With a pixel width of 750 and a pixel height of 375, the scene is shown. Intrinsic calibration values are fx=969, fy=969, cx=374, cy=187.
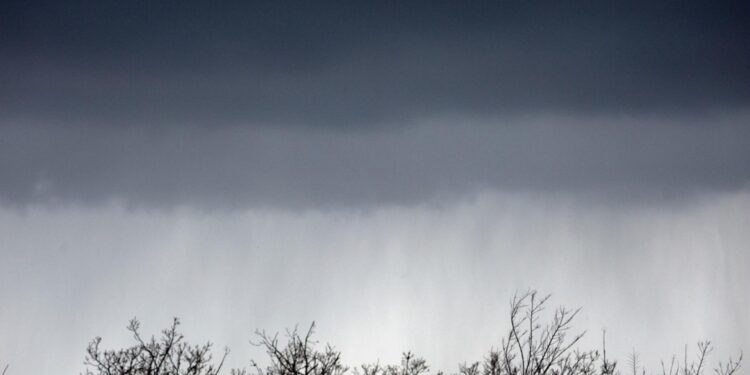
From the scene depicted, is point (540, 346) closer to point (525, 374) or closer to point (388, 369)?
point (525, 374)

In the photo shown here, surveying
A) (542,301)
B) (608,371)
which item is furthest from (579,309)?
(608,371)

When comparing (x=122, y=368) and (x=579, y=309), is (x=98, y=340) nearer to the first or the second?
(x=122, y=368)

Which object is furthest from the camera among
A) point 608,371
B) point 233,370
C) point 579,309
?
point 233,370

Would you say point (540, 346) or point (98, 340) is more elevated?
point (98, 340)

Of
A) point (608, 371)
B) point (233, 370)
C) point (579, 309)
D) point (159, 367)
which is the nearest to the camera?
point (579, 309)

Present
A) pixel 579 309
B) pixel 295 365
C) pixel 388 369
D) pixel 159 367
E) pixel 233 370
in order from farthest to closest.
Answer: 1. pixel 388 369
2. pixel 233 370
3. pixel 159 367
4. pixel 295 365
5. pixel 579 309

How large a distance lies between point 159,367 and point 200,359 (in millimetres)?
2144

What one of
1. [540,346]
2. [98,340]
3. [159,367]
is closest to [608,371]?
[540,346]

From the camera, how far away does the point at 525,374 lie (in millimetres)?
22641

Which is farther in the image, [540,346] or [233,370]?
[233,370]

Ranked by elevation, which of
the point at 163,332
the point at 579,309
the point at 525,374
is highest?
the point at 163,332

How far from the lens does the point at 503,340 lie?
75.4 feet

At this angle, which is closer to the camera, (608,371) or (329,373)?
(608,371)

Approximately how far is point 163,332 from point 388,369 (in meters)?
11.8
